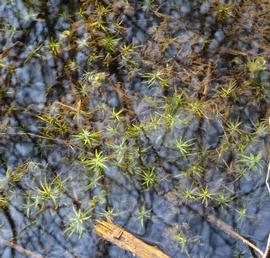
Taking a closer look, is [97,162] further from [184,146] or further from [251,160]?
[251,160]

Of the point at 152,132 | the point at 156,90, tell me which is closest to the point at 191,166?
the point at 152,132

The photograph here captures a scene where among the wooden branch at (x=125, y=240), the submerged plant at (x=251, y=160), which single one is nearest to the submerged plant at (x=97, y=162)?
the wooden branch at (x=125, y=240)

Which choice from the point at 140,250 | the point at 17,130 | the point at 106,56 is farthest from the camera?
the point at 106,56

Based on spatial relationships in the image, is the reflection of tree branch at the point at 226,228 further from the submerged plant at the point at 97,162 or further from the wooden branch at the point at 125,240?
the submerged plant at the point at 97,162

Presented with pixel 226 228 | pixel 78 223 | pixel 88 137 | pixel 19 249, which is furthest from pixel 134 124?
pixel 19 249

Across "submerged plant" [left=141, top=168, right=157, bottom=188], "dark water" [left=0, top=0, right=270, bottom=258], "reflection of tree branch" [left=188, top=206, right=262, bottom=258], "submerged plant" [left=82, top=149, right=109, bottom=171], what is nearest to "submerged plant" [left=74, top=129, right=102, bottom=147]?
"dark water" [left=0, top=0, right=270, bottom=258]

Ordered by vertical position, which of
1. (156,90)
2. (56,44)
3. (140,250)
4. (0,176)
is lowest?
(140,250)

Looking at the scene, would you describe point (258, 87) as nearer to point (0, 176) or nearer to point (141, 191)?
point (141, 191)
